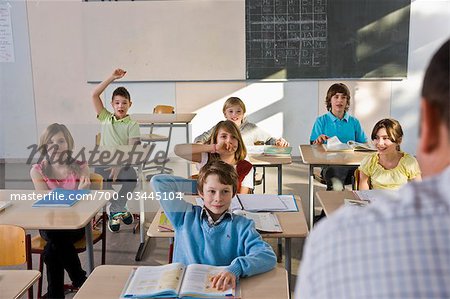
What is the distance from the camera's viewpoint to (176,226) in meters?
2.20

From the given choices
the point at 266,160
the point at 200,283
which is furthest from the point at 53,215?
the point at 266,160

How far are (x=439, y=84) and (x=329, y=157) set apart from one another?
3.35m

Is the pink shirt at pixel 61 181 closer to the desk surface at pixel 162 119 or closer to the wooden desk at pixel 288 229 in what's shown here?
the wooden desk at pixel 288 229

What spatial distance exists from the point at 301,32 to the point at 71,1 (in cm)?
280

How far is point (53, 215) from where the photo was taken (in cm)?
266

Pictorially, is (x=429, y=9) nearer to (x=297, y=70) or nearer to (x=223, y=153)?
(x=297, y=70)

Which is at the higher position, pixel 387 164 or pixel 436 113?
pixel 436 113

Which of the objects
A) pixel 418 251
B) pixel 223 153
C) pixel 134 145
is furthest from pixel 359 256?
pixel 134 145

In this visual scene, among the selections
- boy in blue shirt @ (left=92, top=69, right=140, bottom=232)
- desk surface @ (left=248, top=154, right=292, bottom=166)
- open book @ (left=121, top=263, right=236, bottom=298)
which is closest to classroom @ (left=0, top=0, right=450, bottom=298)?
boy in blue shirt @ (left=92, top=69, right=140, bottom=232)

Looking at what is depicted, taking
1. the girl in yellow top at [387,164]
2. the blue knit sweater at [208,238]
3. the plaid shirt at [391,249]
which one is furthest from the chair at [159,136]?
the plaid shirt at [391,249]

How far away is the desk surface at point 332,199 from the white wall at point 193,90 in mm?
3450

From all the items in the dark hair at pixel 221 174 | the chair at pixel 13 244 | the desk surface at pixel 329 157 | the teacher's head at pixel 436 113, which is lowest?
the chair at pixel 13 244

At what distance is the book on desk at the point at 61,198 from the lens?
282 cm

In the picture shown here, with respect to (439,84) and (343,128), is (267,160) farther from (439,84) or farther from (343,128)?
(439,84)
